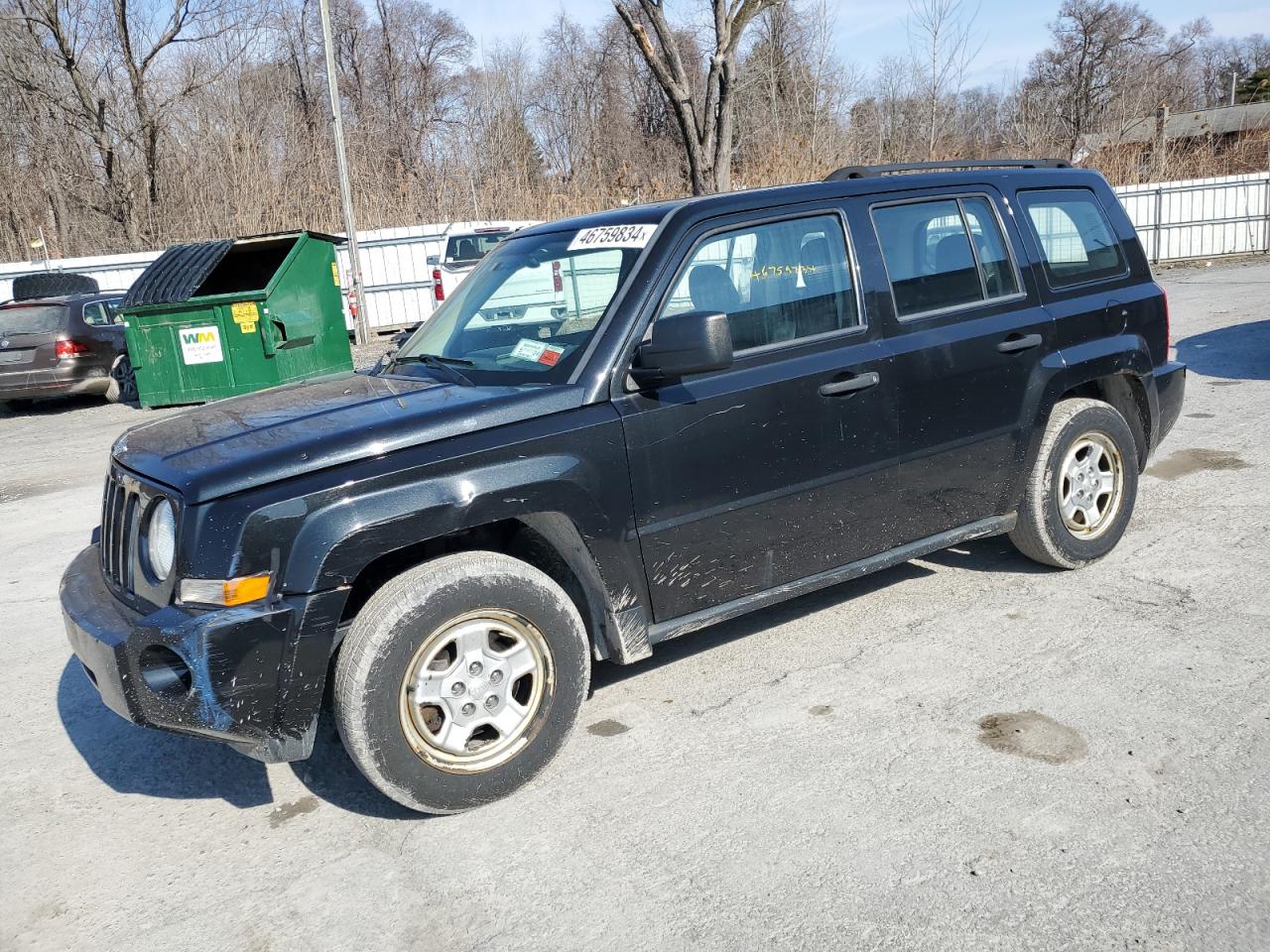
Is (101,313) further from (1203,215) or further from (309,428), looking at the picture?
(1203,215)

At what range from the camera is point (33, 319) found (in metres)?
13.5

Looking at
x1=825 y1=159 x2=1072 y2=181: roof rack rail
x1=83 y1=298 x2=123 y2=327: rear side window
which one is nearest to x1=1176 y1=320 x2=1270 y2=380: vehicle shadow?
x1=825 y1=159 x2=1072 y2=181: roof rack rail

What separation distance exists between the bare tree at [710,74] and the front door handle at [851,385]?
17.2 m

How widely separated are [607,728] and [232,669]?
1.43 m

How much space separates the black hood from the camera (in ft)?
10.1

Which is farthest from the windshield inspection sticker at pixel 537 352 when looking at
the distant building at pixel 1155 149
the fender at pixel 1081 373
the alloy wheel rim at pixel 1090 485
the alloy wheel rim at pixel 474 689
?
the distant building at pixel 1155 149

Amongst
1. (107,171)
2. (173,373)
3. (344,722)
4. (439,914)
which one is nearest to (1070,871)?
(439,914)

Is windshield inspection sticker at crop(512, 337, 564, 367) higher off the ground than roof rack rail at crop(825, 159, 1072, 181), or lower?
lower

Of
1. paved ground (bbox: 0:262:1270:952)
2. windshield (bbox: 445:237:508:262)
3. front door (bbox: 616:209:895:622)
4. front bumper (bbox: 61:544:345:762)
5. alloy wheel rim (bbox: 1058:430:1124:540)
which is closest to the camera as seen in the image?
paved ground (bbox: 0:262:1270:952)

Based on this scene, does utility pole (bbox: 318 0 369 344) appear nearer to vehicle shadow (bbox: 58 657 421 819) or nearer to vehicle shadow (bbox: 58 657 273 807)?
vehicle shadow (bbox: 58 657 273 807)

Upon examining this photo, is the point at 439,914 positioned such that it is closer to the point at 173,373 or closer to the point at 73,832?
the point at 73,832

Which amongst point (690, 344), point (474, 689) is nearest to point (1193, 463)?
point (690, 344)

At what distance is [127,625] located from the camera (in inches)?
122

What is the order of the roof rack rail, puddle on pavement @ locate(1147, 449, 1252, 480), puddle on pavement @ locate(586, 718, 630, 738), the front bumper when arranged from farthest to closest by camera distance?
puddle on pavement @ locate(1147, 449, 1252, 480) → the roof rack rail → puddle on pavement @ locate(586, 718, 630, 738) → the front bumper
